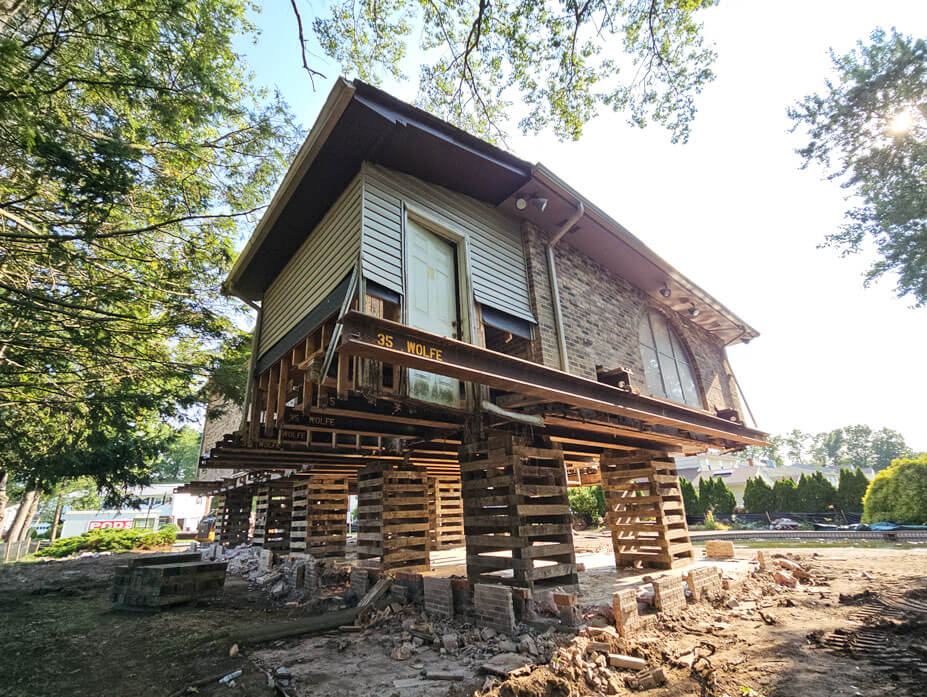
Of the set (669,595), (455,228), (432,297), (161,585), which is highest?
(455,228)

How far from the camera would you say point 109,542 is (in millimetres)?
25438

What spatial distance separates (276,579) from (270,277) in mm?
8660

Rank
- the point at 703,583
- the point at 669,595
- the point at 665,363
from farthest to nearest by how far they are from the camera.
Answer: the point at 665,363 < the point at 703,583 < the point at 669,595

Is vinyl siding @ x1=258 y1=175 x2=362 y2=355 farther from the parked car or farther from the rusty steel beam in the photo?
the parked car

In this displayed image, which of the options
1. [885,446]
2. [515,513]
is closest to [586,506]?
[515,513]

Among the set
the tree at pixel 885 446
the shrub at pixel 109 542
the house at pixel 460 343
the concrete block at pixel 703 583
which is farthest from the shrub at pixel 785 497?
the tree at pixel 885 446

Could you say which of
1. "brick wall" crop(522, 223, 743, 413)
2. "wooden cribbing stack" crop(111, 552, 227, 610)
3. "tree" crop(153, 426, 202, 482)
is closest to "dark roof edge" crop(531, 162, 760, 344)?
"brick wall" crop(522, 223, 743, 413)

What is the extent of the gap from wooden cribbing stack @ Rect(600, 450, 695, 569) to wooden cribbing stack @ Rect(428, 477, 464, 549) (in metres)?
6.93

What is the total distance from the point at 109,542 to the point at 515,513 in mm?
30171

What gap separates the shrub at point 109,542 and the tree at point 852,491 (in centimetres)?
4190

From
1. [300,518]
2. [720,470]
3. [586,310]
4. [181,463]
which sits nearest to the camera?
[586,310]

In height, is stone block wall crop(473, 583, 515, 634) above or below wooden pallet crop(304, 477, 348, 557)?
below

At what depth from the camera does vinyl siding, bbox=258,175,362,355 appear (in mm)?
6575

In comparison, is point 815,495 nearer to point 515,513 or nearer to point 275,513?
point 515,513
